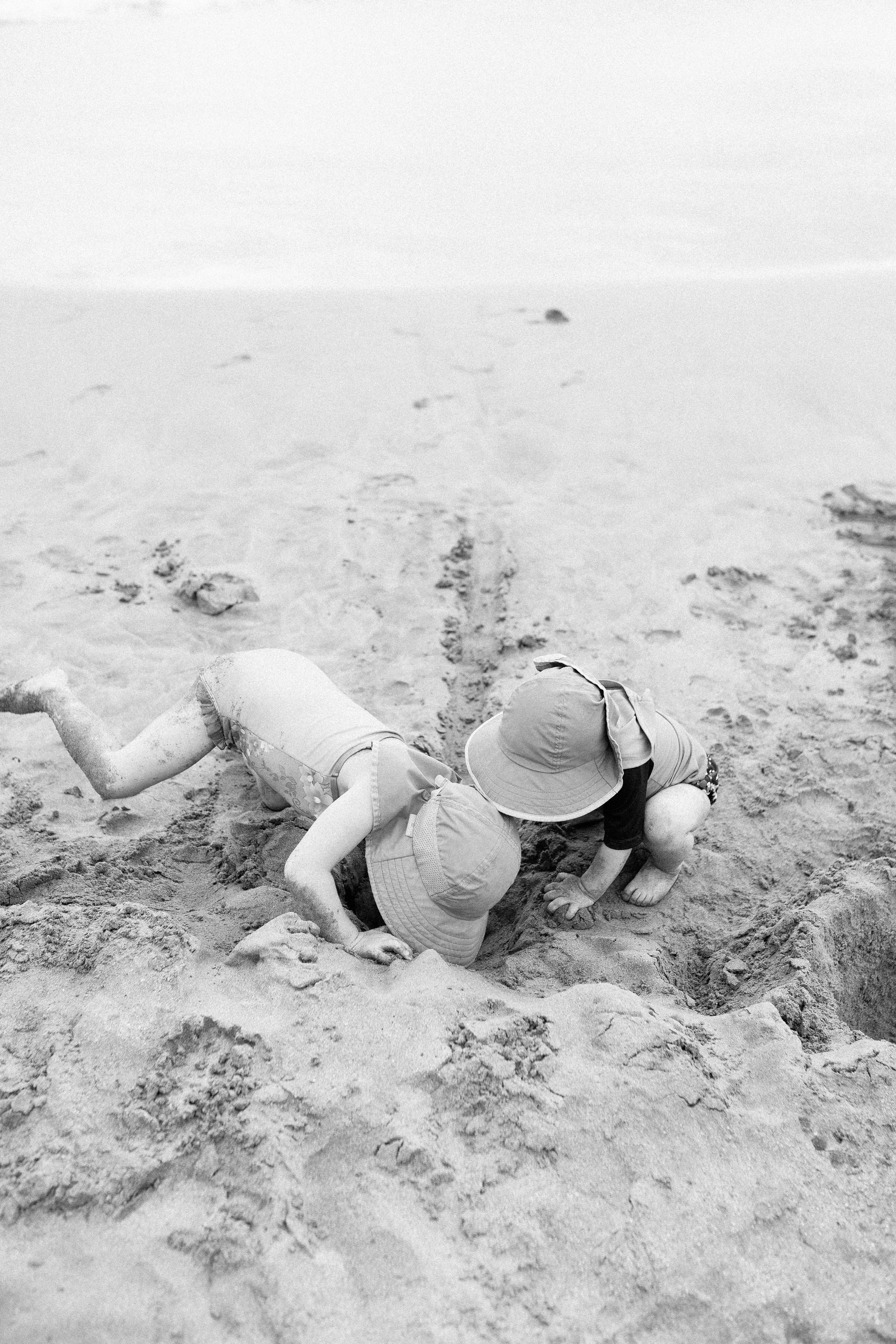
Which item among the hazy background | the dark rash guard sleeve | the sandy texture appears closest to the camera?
the sandy texture

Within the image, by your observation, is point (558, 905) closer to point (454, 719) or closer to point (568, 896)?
point (568, 896)

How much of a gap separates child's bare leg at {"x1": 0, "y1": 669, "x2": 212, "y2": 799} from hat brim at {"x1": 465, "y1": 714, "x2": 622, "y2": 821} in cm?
78

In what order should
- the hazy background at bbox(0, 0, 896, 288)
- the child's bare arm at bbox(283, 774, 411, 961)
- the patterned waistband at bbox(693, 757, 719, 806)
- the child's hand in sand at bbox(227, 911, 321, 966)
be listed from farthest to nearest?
1. the hazy background at bbox(0, 0, 896, 288)
2. the patterned waistband at bbox(693, 757, 719, 806)
3. the child's bare arm at bbox(283, 774, 411, 961)
4. the child's hand in sand at bbox(227, 911, 321, 966)

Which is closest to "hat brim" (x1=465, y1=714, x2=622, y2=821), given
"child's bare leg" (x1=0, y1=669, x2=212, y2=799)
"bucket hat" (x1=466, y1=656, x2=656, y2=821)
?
"bucket hat" (x1=466, y1=656, x2=656, y2=821)

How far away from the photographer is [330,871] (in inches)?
99.7

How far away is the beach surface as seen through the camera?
177 centimetres

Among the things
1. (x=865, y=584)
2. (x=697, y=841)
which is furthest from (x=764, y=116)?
(x=697, y=841)

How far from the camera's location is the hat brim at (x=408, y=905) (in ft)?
8.07

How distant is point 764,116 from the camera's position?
1134 centimetres

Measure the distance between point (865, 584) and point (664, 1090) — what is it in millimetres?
2680

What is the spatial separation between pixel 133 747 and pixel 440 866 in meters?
0.98

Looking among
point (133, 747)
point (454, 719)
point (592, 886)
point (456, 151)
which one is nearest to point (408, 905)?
point (592, 886)

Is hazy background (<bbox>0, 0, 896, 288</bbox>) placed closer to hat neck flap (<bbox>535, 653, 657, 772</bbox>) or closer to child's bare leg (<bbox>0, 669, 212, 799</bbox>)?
child's bare leg (<bbox>0, 669, 212, 799</bbox>)

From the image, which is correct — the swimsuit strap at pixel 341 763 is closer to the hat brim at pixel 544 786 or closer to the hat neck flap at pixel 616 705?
the hat brim at pixel 544 786
